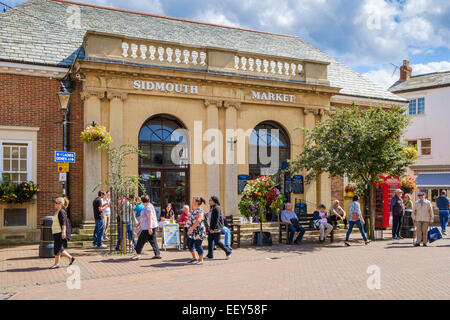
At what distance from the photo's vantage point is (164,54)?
53.7 ft

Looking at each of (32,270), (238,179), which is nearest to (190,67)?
(238,179)

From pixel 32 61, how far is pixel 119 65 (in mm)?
2769

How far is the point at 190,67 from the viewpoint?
55.0 ft

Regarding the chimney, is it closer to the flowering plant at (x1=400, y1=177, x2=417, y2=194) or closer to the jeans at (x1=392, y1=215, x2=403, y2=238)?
the flowering plant at (x1=400, y1=177, x2=417, y2=194)

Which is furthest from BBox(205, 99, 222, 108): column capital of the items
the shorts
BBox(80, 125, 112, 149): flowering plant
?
the shorts

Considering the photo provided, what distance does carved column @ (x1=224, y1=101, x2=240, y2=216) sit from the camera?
1742cm

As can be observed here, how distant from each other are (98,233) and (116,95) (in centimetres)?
475

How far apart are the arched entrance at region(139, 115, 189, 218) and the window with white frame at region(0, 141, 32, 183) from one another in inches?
146

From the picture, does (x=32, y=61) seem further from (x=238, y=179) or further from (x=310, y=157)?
(x=310, y=157)

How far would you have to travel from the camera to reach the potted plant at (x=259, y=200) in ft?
46.6

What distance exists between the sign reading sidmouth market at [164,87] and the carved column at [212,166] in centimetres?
79

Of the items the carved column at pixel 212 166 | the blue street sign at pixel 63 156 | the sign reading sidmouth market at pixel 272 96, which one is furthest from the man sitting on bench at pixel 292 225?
the blue street sign at pixel 63 156

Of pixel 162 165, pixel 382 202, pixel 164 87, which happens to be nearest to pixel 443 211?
pixel 382 202

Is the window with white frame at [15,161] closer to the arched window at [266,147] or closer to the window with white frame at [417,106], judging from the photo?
the arched window at [266,147]
